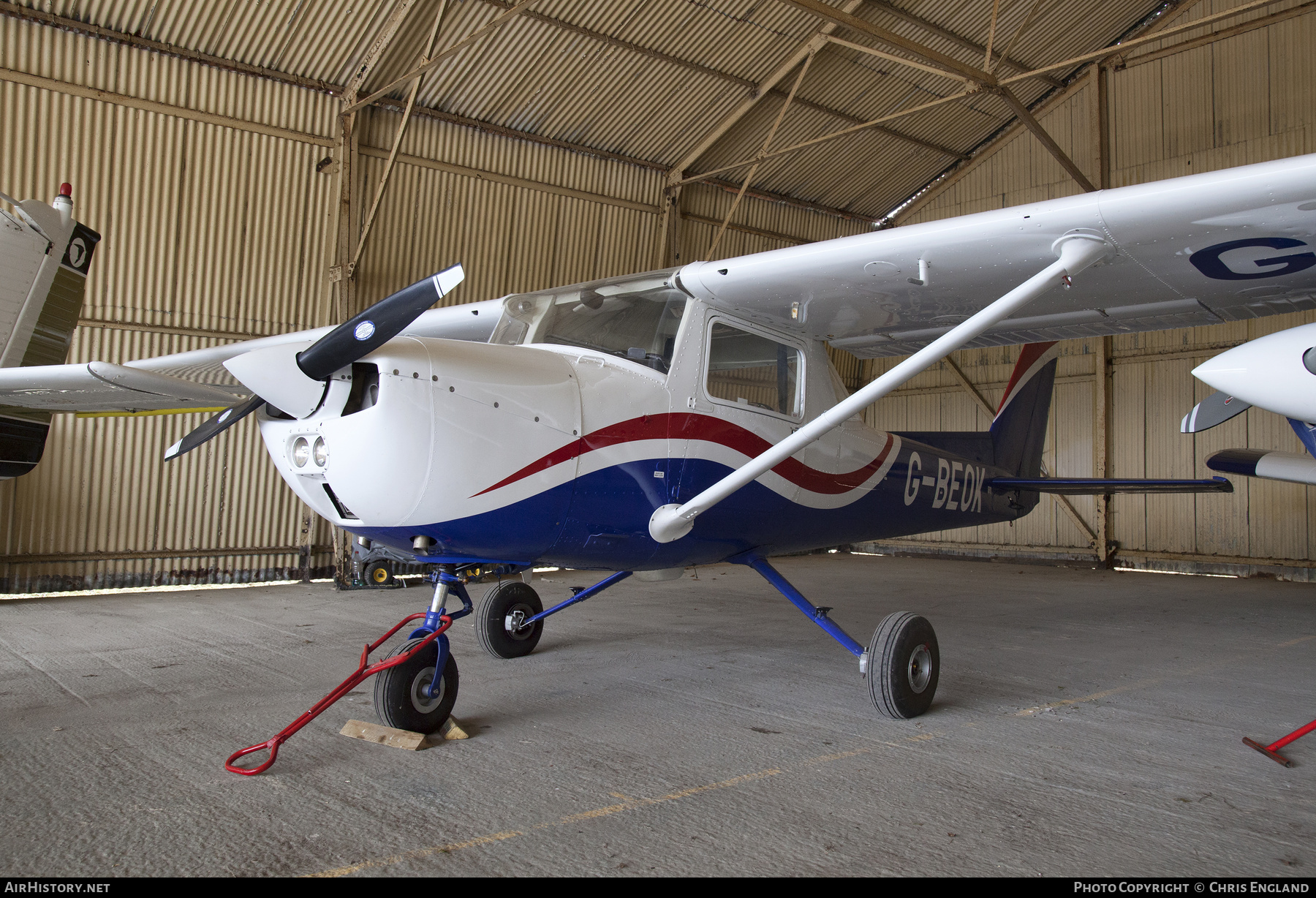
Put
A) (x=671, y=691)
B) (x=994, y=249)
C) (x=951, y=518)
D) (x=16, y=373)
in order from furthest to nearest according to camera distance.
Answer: (x=951, y=518) < (x=671, y=691) < (x=994, y=249) < (x=16, y=373)

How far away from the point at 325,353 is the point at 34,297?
3.70m

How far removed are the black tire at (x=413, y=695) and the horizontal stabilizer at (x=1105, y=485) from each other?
16.8ft

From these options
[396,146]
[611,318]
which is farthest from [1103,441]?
[611,318]

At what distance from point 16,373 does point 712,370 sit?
3.27 metres

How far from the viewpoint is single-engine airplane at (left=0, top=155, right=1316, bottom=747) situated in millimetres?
3340

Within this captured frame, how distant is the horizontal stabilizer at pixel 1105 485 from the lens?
673 centimetres

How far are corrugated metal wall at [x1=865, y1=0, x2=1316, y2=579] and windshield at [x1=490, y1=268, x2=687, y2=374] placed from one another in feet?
39.2

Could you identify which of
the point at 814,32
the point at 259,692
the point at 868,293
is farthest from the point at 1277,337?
the point at 814,32

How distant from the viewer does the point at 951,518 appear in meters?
6.77

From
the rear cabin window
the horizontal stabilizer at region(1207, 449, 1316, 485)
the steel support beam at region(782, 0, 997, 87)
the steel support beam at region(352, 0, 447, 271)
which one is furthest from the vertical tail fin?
the steel support beam at region(352, 0, 447, 271)

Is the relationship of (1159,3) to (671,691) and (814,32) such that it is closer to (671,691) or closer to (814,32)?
(814,32)

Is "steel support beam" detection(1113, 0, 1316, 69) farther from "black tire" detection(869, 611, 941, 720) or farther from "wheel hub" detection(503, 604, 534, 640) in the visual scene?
"wheel hub" detection(503, 604, 534, 640)

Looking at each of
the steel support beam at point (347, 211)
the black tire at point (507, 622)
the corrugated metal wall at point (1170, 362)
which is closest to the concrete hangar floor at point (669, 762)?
the black tire at point (507, 622)

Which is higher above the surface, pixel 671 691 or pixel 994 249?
pixel 994 249
